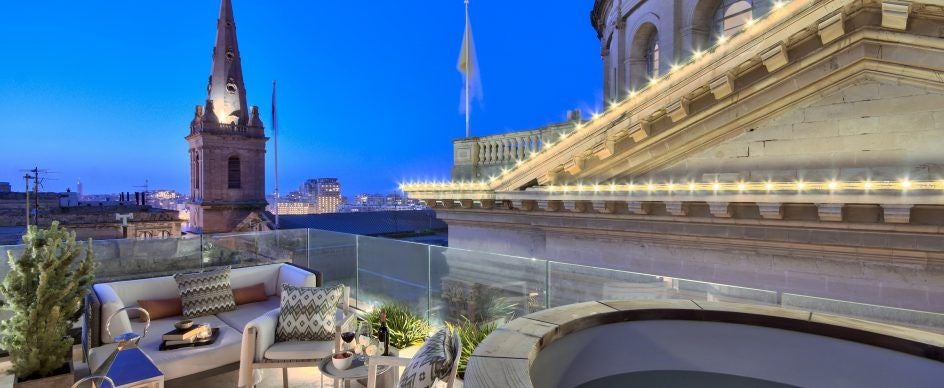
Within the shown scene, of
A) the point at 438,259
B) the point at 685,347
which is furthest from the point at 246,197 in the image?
the point at 685,347

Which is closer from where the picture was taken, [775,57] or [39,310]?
[39,310]

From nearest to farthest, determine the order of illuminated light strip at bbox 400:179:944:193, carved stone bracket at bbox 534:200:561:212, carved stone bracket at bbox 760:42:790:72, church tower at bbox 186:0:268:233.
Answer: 1. illuminated light strip at bbox 400:179:944:193
2. carved stone bracket at bbox 760:42:790:72
3. carved stone bracket at bbox 534:200:561:212
4. church tower at bbox 186:0:268:233

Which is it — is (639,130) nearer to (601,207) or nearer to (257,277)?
(601,207)

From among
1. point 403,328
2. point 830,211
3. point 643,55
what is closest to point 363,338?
point 403,328

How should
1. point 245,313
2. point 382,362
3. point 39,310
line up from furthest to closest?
1. point 245,313
2. point 39,310
3. point 382,362

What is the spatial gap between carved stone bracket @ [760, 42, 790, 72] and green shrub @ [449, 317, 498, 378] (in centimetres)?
602

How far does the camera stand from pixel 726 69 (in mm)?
8273

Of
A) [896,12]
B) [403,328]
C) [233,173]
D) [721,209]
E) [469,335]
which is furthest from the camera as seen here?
[233,173]

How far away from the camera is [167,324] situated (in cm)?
650

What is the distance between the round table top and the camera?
4.52 metres

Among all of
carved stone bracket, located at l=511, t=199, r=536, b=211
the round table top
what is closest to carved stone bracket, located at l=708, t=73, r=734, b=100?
carved stone bracket, located at l=511, t=199, r=536, b=211

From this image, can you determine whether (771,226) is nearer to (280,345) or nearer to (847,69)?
(847,69)

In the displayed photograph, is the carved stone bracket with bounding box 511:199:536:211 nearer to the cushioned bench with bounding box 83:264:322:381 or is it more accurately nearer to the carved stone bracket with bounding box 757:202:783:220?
the carved stone bracket with bounding box 757:202:783:220

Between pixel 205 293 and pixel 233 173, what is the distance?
134ft
